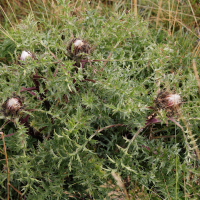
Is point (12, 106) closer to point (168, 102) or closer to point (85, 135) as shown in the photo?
point (85, 135)

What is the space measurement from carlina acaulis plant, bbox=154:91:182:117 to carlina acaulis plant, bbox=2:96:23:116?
3.15 feet

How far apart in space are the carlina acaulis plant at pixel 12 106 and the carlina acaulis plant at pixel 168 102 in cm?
96

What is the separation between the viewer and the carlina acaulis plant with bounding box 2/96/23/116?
4.98ft

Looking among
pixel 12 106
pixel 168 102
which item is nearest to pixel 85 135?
pixel 12 106

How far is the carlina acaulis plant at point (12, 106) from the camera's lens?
4.98 feet

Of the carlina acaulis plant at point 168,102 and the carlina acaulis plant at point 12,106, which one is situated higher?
the carlina acaulis plant at point 12,106

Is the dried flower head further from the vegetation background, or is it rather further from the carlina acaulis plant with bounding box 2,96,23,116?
the carlina acaulis plant with bounding box 2,96,23,116

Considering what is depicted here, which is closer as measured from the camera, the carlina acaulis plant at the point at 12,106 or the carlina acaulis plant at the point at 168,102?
the carlina acaulis plant at the point at 12,106

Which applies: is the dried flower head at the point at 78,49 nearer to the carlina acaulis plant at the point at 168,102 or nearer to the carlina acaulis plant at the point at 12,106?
the carlina acaulis plant at the point at 12,106

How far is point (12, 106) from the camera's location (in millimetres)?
1517

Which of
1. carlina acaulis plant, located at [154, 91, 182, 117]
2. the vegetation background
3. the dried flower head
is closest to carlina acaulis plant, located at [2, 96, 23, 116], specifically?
the vegetation background

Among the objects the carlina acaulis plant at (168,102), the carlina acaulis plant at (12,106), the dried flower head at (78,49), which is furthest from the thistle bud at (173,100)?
the carlina acaulis plant at (12,106)

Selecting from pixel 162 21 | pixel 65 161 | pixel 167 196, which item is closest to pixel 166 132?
pixel 167 196

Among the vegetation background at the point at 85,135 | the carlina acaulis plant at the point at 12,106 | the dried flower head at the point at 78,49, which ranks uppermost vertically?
the dried flower head at the point at 78,49
